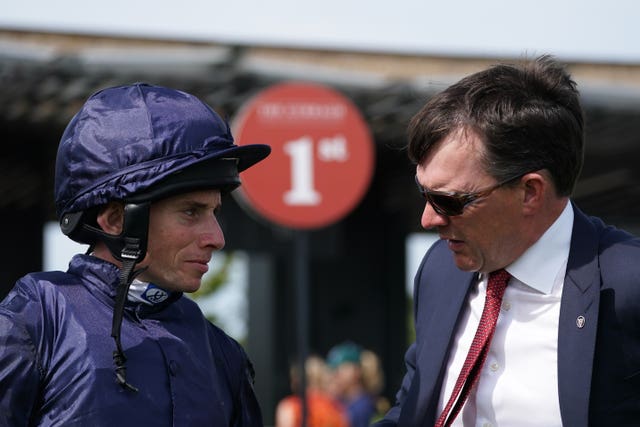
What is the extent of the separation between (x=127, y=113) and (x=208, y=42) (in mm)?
7841

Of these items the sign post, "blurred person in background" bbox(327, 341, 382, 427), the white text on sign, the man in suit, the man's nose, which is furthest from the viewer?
"blurred person in background" bbox(327, 341, 382, 427)

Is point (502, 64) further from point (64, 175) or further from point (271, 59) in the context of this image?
point (271, 59)

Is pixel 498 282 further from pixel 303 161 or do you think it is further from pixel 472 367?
pixel 303 161

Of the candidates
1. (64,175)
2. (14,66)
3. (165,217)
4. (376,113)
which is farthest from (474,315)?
(376,113)

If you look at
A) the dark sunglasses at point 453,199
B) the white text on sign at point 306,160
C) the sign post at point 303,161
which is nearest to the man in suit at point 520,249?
the dark sunglasses at point 453,199

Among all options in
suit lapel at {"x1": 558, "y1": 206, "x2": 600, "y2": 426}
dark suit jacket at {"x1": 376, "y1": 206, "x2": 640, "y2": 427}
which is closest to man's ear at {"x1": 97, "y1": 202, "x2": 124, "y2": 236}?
dark suit jacket at {"x1": 376, "y1": 206, "x2": 640, "y2": 427}

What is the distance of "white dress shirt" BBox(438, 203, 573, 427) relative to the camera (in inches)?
131

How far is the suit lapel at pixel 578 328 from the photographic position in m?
3.21

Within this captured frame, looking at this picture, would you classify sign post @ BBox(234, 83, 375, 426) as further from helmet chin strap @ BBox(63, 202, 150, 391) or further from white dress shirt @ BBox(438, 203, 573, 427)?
helmet chin strap @ BBox(63, 202, 150, 391)

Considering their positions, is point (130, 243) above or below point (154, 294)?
above

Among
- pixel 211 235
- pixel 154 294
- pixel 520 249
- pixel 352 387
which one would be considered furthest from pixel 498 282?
pixel 352 387

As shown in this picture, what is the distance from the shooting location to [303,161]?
793 centimetres

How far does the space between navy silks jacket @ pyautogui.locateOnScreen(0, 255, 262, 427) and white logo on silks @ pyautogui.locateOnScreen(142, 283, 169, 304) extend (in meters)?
0.03

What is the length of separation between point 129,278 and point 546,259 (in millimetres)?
1129
